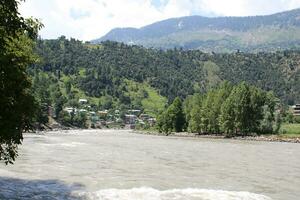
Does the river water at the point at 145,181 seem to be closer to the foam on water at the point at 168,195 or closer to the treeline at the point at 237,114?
the foam on water at the point at 168,195

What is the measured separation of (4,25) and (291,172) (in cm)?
3926

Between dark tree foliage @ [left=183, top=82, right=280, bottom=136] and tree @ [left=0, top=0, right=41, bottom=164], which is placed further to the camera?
dark tree foliage @ [left=183, top=82, right=280, bottom=136]

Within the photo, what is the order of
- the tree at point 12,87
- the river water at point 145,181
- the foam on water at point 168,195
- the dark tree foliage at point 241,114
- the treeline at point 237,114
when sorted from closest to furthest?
1. the tree at point 12,87
2. the foam on water at point 168,195
3. the river water at point 145,181
4. the dark tree foliage at point 241,114
5. the treeline at point 237,114

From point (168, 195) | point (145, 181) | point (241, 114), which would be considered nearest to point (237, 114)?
point (241, 114)

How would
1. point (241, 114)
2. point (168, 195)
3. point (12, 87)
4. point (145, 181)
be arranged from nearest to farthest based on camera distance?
point (12, 87) < point (168, 195) < point (145, 181) < point (241, 114)

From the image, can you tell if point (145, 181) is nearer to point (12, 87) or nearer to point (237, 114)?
point (12, 87)

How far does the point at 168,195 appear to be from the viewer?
31.8m

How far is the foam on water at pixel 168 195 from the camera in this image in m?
30.7

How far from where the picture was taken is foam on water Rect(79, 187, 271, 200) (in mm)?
30656

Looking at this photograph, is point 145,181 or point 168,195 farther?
point 145,181

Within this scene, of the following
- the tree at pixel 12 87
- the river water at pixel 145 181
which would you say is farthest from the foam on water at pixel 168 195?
the tree at pixel 12 87

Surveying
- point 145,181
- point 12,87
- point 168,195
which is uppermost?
point 12,87

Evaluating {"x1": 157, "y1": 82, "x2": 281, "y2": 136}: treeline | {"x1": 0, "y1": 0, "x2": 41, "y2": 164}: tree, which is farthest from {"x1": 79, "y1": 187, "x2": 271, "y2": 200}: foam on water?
{"x1": 157, "y1": 82, "x2": 281, "y2": 136}: treeline

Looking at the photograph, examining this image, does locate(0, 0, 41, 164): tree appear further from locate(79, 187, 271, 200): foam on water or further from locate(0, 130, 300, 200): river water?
locate(79, 187, 271, 200): foam on water
